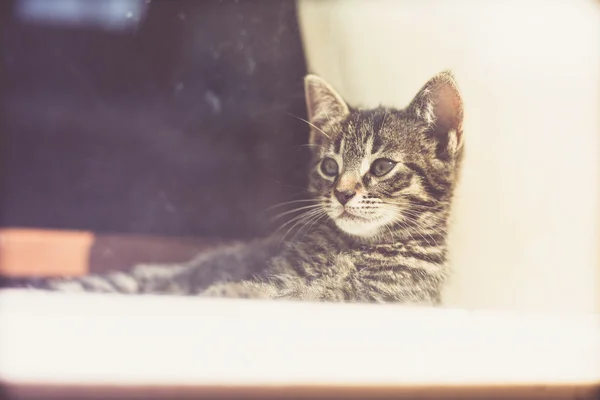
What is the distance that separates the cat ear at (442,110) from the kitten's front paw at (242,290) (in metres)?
0.37

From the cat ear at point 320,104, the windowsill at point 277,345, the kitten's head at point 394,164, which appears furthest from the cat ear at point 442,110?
the windowsill at point 277,345

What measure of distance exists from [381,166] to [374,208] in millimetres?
78

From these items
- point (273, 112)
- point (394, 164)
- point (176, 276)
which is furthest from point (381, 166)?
point (176, 276)

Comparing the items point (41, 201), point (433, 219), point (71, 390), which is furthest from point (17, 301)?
point (41, 201)

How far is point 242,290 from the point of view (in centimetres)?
76

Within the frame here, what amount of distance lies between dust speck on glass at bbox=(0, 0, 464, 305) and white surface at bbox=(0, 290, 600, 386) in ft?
0.52

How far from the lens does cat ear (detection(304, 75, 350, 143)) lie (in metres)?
0.83

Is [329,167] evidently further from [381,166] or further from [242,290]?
[242,290]

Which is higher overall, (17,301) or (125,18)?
(125,18)

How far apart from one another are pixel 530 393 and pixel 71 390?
1.79 ft

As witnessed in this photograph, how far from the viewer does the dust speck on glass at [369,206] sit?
2.40 feet

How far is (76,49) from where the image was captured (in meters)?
1.14

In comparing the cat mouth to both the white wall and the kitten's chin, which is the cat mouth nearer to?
the kitten's chin

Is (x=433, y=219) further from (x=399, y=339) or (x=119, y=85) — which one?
(x=119, y=85)
